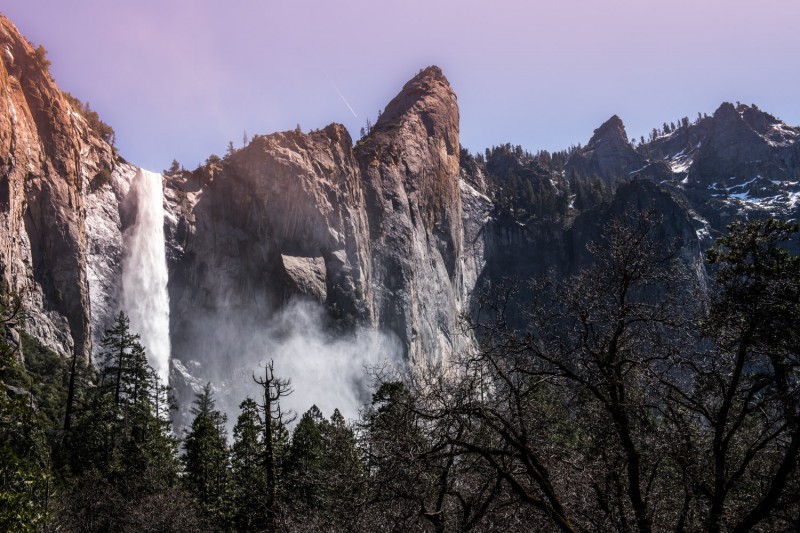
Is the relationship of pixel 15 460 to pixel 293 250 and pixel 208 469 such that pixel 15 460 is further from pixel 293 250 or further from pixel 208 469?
pixel 293 250

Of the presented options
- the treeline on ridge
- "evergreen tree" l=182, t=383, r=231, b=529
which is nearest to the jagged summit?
"evergreen tree" l=182, t=383, r=231, b=529

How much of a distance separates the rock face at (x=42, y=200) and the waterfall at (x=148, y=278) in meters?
5.29

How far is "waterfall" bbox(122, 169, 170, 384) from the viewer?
2640 inches

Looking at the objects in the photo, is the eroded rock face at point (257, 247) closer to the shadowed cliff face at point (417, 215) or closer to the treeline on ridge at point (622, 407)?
the shadowed cliff face at point (417, 215)

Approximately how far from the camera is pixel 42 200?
5775 centimetres

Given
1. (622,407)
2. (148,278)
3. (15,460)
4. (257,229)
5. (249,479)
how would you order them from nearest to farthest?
(622,407)
(15,460)
(249,479)
(148,278)
(257,229)

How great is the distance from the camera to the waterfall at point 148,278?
67062 millimetres

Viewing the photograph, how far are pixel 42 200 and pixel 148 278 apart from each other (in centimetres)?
1461

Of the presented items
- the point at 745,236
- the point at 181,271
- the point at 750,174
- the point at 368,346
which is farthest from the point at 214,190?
the point at 750,174

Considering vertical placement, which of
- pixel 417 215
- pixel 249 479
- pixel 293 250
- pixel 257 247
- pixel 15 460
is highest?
pixel 417 215

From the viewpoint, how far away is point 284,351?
7075 centimetres

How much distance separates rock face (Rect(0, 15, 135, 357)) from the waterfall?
17.3 feet

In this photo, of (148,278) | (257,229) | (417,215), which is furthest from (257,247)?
(417,215)

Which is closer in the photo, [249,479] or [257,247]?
[249,479]
